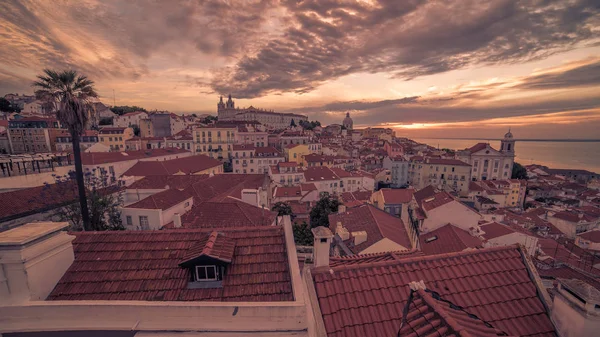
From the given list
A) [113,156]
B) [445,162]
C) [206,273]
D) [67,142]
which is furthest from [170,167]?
[445,162]

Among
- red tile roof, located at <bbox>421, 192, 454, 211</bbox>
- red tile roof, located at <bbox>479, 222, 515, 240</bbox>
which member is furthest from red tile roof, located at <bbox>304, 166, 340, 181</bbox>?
red tile roof, located at <bbox>479, 222, 515, 240</bbox>

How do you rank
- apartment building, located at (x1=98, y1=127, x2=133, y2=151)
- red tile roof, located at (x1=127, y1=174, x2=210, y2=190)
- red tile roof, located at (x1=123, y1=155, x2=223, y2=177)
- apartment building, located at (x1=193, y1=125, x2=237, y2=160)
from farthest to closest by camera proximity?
apartment building, located at (x1=193, y1=125, x2=237, y2=160)
apartment building, located at (x1=98, y1=127, x2=133, y2=151)
red tile roof, located at (x1=123, y1=155, x2=223, y2=177)
red tile roof, located at (x1=127, y1=174, x2=210, y2=190)

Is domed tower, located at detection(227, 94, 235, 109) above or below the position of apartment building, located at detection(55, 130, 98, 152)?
above

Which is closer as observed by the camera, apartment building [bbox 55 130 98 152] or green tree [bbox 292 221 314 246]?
green tree [bbox 292 221 314 246]

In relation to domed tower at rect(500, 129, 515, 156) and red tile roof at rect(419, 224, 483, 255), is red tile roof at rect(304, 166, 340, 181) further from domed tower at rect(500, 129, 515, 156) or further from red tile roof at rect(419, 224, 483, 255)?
domed tower at rect(500, 129, 515, 156)

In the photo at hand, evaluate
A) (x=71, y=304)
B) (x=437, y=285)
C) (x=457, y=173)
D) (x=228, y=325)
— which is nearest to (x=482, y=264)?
(x=437, y=285)

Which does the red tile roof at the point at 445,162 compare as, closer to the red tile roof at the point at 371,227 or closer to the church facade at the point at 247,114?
the red tile roof at the point at 371,227

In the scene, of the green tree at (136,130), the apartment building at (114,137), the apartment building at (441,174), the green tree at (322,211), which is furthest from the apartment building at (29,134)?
the apartment building at (441,174)
